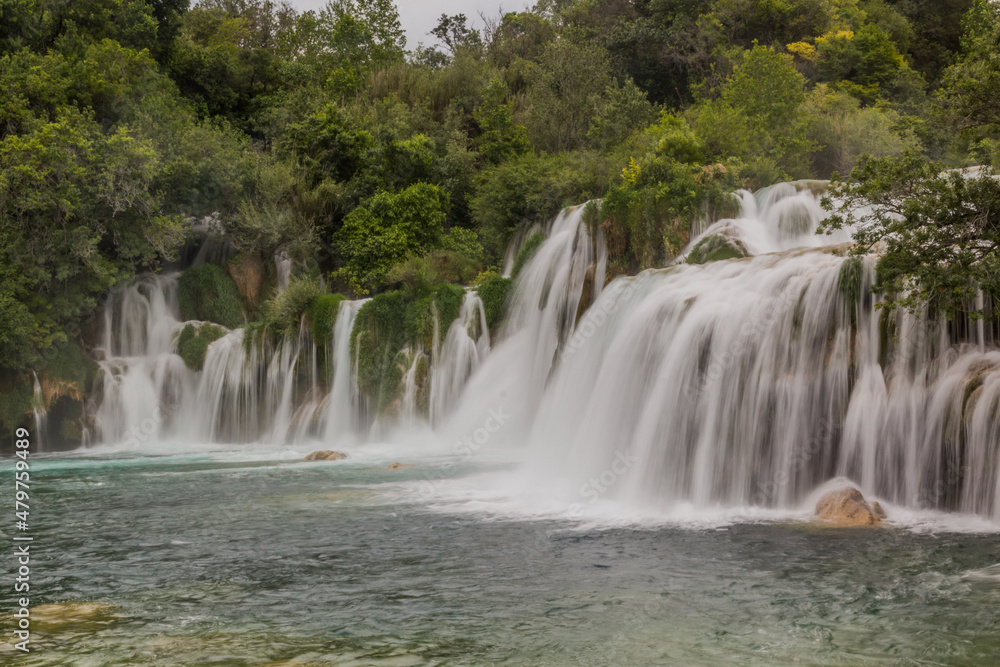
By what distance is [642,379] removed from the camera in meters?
13.8

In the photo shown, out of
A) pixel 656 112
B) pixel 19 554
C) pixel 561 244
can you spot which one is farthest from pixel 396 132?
pixel 19 554

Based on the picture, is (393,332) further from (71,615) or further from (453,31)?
(453,31)

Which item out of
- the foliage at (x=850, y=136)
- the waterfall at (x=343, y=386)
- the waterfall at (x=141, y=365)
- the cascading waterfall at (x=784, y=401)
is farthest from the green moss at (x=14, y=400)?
the foliage at (x=850, y=136)

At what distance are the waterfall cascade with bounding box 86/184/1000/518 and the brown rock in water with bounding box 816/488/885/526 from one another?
1.75ft

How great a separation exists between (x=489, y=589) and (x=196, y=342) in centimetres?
2042

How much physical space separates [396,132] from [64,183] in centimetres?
1227

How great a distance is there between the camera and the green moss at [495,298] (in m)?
23.1

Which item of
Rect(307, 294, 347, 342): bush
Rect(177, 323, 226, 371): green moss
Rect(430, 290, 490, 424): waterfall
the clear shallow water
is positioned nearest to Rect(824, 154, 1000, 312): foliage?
the clear shallow water

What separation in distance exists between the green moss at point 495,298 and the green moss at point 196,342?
8.63 meters

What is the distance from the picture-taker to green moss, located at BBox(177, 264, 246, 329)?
28.0 meters

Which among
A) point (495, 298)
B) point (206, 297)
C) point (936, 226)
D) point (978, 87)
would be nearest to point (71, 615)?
point (936, 226)

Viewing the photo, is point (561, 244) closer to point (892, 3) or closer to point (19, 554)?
point (19, 554)

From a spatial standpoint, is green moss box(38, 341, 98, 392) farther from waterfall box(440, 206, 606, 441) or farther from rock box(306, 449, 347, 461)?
waterfall box(440, 206, 606, 441)

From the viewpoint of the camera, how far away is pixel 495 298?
23.2m
